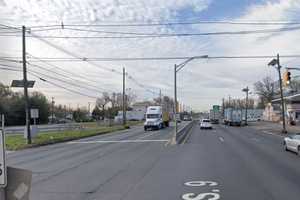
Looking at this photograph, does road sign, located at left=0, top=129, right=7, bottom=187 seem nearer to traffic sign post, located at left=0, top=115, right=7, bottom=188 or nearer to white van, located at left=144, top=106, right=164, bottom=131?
traffic sign post, located at left=0, top=115, right=7, bottom=188

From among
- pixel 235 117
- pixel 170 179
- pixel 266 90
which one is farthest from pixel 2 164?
pixel 266 90

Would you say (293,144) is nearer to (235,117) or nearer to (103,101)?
(235,117)

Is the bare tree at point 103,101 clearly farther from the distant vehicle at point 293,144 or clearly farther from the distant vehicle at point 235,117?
the distant vehicle at point 293,144

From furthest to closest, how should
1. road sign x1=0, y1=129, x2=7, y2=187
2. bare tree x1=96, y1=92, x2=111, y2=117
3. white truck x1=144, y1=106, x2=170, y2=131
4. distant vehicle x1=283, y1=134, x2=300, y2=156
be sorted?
bare tree x1=96, y1=92, x2=111, y2=117 → white truck x1=144, y1=106, x2=170, y2=131 → distant vehicle x1=283, y1=134, x2=300, y2=156 → road sign x1=0, y1=129, x2=7, y2=187

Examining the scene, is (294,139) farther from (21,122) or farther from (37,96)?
(37,96)

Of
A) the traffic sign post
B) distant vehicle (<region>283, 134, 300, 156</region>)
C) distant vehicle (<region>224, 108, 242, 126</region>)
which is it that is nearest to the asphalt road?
distant vehicle (<region>283, 134, 300, 156</region>)

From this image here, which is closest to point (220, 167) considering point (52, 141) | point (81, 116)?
point (52, 141)

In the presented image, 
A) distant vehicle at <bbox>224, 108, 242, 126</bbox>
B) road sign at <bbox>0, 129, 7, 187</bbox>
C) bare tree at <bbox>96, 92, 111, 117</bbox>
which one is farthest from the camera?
bare tree at <bbox>96, 92, 111, 117</bbox>

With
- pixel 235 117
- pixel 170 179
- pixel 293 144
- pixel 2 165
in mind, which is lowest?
pixel 170 179

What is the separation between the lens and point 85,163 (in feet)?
61.9

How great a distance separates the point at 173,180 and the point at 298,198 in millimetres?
4141

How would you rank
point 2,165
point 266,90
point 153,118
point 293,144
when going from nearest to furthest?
point 2,165, point 293,144, point 153,118, point 266,90

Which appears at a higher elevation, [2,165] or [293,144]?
[2,165]

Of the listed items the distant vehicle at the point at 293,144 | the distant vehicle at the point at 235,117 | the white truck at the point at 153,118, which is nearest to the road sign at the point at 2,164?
the distant vehicle at the point at 293,144
